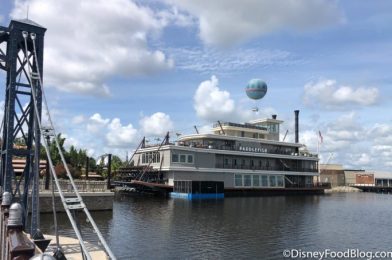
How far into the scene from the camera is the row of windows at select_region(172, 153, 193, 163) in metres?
63.5

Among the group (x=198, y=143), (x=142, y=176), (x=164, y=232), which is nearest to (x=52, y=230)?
(x=164, y=232)

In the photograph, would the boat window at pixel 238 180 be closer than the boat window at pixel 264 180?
Yes

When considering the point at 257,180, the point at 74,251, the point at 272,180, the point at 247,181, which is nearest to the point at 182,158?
the point at 247,181

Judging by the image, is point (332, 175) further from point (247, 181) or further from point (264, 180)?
point (247, 181)

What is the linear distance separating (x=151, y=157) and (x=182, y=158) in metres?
5.71

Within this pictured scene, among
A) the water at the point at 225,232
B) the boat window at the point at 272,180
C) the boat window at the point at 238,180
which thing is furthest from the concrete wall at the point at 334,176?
the water at the point at 225,232

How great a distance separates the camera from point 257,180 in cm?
7406

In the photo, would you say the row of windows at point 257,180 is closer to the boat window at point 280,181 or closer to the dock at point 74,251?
the boat window at point 280,181

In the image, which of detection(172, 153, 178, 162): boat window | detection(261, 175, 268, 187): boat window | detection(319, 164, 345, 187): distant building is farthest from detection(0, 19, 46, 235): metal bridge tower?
detection(319, 164, 345, 187): distant building

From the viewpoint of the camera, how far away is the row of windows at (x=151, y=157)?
6533cm

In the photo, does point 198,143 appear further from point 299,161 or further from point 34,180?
point 34,180

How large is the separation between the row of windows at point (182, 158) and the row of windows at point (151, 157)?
287 centimetres

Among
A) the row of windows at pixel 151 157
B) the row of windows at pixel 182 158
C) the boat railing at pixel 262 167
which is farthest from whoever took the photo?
the boat railing at pixel 262 167

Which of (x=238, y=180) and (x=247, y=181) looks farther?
(x=247, y=181)
